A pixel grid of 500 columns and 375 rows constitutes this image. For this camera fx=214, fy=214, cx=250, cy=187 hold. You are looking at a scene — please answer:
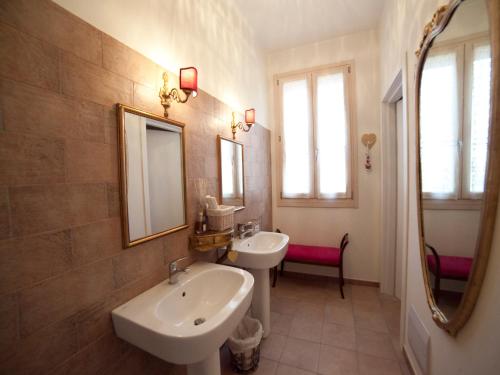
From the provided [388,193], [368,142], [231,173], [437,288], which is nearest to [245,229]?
[231,173]

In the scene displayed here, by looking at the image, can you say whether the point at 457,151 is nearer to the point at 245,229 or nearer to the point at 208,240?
the point at 208,240

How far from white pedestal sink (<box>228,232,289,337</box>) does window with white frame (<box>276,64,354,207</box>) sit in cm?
100

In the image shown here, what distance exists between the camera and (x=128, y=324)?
978 millimetres

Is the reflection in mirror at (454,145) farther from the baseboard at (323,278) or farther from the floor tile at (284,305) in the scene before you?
the baseboard at (323,278)

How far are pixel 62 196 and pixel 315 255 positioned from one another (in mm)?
2525

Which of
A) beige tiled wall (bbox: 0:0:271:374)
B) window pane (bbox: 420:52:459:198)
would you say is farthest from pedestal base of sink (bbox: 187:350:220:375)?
window pane (bbox: 420:52:459:198)

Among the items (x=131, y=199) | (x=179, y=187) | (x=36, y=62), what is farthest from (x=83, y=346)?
(x=36, y=62)

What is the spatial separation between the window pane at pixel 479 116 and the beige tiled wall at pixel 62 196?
1515 millimetres

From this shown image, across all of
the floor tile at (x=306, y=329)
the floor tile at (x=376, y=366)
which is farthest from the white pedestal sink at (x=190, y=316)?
the floor tile at (x=376, y=366)

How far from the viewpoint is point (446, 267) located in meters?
1.08

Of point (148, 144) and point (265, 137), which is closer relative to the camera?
point (148, 144)

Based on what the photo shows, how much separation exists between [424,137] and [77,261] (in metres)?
1.91

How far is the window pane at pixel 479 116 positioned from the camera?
2.58ft

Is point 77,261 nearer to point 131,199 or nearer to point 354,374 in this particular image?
point 131,199
